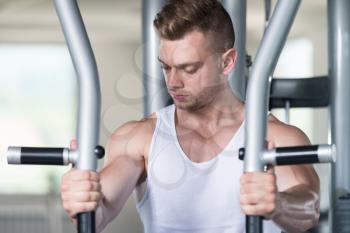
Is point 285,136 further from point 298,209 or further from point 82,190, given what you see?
point 82,190

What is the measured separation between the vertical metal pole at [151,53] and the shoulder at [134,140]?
81 mm

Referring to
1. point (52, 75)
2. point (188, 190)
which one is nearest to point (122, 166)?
point (188, 190)

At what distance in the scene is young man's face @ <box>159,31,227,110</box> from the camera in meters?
1.35

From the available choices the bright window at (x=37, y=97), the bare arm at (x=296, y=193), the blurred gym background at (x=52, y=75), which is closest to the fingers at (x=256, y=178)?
the bare arm at (x=296, y=193)

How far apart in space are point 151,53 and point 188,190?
313 mm

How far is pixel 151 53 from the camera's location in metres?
1.66

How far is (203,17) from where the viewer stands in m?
1.45

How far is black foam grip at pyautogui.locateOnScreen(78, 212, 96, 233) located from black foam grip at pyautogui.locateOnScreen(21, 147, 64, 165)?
8 centimetres

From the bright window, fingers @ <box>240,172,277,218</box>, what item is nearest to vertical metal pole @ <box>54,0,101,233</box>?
fingers @ <box>240,172,277,218</box>

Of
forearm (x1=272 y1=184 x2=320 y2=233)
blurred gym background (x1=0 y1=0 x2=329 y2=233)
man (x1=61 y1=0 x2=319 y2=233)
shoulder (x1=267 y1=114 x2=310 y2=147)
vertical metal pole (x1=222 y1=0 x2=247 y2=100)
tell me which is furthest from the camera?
blurred gym background (x1=0 y1=0 x2=329 y2=233)

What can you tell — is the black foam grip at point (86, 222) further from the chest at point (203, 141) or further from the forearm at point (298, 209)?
the chest at point (203, 141)

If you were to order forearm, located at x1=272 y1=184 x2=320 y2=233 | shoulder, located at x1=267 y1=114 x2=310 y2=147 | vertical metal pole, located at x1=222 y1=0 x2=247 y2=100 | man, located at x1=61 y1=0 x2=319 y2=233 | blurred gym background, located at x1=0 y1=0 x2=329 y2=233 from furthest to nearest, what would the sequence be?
blurred gym background, located at x1=0 y1=0 x2=329 y2=233 < vertical metal pole, located at x1=222 y1=0 x2=247 y2=100 < shoulder, located at x1=267 y1=114 x2=310 y2=147 < man, located at x1=61 y1=0 x2=319 y2=233 < forearm, located at x1=272 y1=184 x2=320 y2=233

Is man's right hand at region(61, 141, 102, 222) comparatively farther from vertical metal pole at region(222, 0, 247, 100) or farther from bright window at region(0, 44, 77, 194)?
bright window at region(0, 44, 77, 194)

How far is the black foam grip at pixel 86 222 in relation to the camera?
1.05 m
